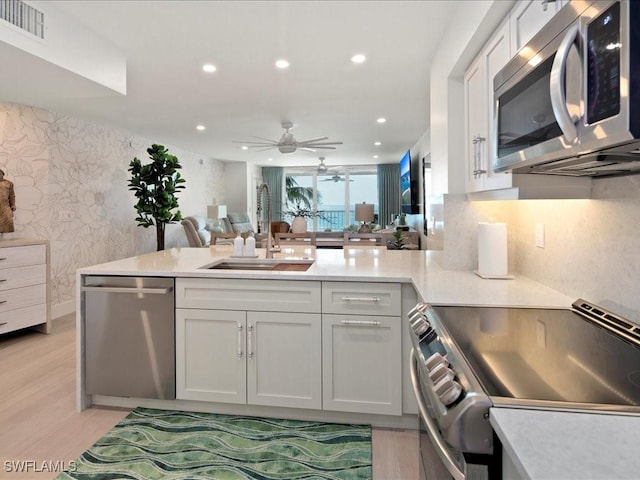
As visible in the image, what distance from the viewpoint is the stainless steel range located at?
2.55ft

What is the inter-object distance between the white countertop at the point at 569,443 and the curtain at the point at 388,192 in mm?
9591

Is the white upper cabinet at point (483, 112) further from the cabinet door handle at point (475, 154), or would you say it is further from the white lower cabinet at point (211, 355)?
the white lower cabinet at point (211, 355)

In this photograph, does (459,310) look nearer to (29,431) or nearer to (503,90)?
(503,90)

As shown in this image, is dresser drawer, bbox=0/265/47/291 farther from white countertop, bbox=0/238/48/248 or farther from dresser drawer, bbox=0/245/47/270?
white countertop, bbox=0/238/48/248

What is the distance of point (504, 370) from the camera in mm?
945

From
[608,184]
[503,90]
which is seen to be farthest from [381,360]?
[503,90]

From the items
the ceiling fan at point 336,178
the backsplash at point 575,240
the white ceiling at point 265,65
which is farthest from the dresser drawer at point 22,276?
Answer: the ceiling fan at point 336,178

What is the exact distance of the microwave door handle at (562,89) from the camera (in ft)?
2.54

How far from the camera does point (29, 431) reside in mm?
2248

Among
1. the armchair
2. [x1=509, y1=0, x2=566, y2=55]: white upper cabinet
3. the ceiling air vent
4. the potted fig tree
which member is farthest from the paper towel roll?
the armchair

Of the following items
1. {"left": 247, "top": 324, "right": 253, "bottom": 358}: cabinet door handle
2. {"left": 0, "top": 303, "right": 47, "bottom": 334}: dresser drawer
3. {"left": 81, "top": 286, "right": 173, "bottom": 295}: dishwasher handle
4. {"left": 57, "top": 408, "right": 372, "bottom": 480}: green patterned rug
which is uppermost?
{"left": 81, "top": 286, "right": 173, "bottom": 295}: dishwasher handle

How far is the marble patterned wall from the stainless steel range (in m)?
4.65

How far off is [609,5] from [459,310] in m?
1.06

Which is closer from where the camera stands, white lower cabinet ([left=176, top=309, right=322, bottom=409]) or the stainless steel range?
the stainless steel range
